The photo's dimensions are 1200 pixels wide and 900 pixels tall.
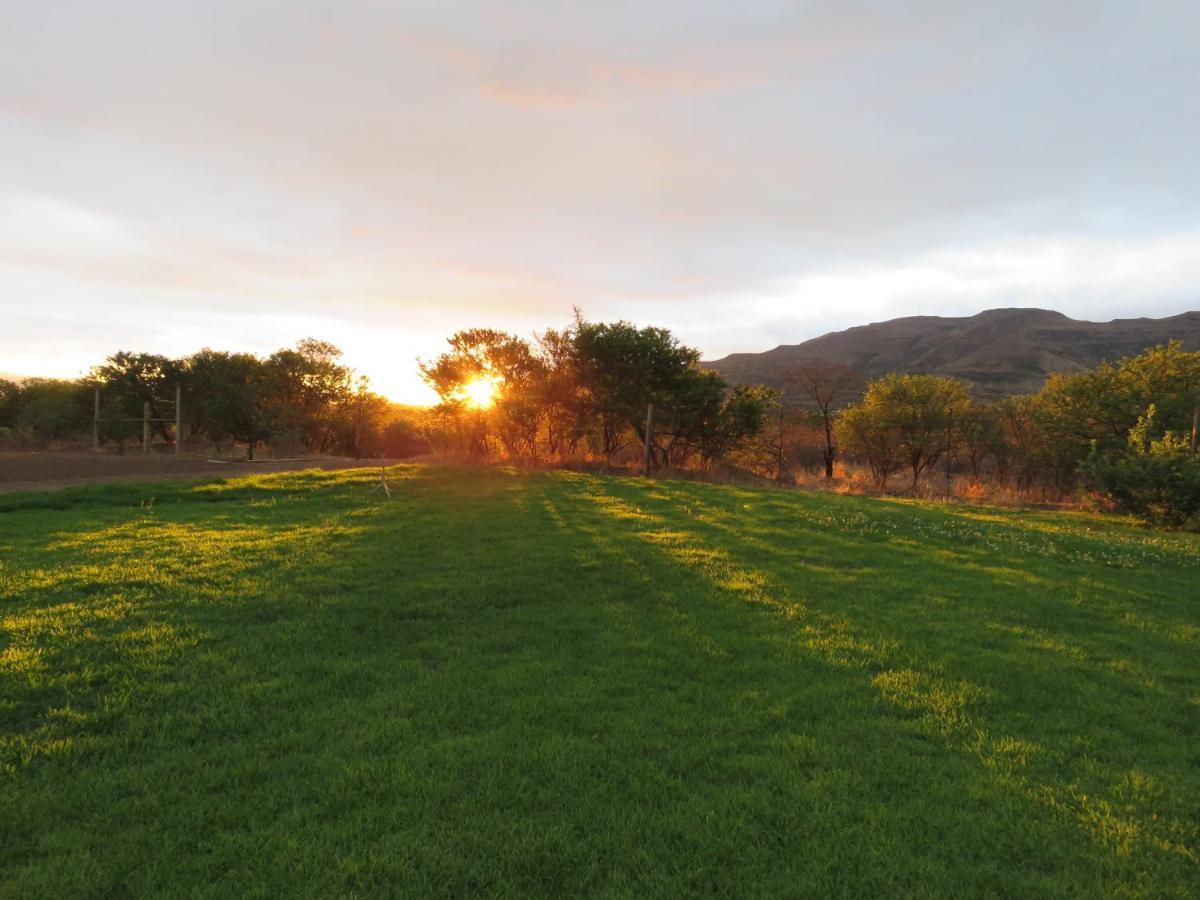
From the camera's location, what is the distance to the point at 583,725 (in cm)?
411

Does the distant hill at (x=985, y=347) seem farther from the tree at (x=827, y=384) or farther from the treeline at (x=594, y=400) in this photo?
the treeline at (x=594, y=400)

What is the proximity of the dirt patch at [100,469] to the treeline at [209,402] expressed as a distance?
23.5ft

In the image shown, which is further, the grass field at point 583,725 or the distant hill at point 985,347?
the distant hill at point 985,347

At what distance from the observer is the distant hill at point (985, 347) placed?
303 ft

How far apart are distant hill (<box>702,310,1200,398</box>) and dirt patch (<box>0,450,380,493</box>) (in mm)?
76558

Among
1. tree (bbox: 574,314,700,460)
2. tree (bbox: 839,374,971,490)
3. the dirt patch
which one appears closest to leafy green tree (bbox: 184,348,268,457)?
the dirt patch

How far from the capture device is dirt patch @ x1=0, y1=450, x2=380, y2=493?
18.7 meters

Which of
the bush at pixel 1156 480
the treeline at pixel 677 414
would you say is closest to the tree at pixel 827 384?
the treeline at pixel 677 414

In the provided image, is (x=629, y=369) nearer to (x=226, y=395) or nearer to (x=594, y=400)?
(x=594, y=400)

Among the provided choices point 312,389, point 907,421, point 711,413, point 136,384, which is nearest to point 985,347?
point 907,421

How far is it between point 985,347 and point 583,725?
5440 inches

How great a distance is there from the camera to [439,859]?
2.78 meters

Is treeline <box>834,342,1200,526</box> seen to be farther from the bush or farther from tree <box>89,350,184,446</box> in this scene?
tree <box>89,350,184,446</box>

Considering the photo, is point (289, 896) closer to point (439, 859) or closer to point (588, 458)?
point (439, 859)
